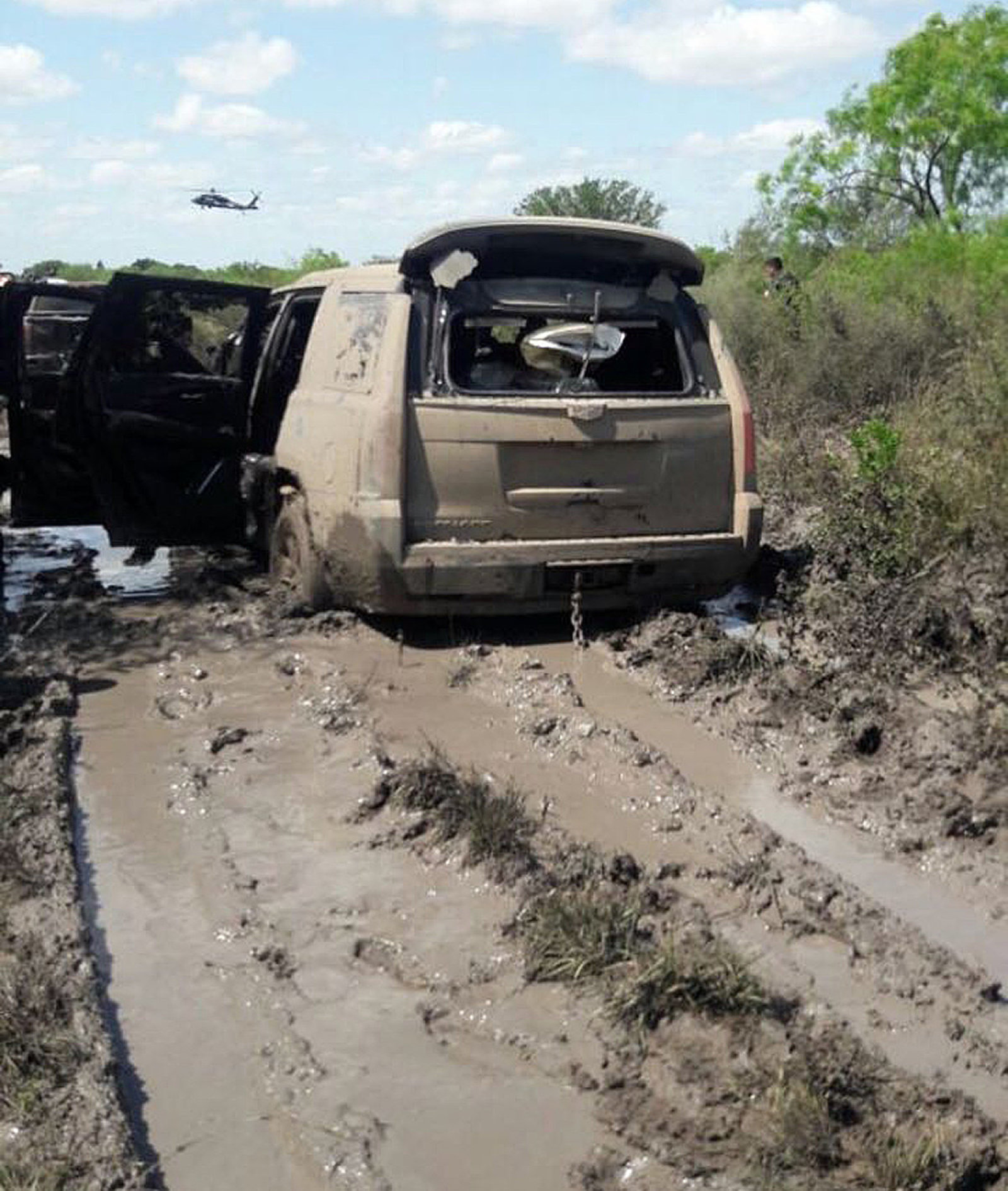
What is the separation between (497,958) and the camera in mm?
4340

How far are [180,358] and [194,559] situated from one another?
6.83ft

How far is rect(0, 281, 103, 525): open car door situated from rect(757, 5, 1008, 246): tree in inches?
718

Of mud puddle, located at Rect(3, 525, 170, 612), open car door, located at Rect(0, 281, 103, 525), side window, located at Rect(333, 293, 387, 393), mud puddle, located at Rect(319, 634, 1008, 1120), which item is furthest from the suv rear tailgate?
mud puddle, located at Rect(3, 525, 170, 612)

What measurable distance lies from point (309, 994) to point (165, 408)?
5103mm

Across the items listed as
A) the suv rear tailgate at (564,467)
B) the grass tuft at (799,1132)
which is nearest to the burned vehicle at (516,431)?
the suv rear tailgate at (564,467)

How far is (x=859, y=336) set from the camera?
13359 millimetres

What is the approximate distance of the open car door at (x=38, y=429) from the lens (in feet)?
28.2

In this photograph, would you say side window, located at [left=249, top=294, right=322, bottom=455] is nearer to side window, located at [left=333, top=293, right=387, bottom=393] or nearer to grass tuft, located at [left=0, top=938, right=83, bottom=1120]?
side window, located at [left=333, top=293, right=387, bottom=393]

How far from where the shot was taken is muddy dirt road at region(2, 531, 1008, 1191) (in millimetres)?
3441

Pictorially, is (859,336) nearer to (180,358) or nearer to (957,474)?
(957,474)

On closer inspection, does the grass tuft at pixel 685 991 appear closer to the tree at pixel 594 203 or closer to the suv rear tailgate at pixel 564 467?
the suv rear tailgate at pixel 564 467

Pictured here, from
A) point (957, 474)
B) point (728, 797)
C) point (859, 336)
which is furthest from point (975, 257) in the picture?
point (728, 797)

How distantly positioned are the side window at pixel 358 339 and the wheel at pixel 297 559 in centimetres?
77

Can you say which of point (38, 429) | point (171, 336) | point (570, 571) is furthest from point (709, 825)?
point (38, 429)
